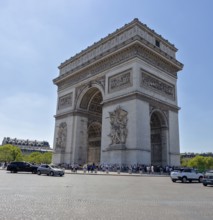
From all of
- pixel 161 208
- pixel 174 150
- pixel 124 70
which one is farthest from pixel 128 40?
pixel 161 208

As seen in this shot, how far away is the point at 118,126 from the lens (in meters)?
30.7

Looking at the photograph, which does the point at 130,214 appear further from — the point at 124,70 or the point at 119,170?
the point at 124,70

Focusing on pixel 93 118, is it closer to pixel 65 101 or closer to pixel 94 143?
pixel 94 143

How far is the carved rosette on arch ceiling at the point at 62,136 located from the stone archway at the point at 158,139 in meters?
14.5

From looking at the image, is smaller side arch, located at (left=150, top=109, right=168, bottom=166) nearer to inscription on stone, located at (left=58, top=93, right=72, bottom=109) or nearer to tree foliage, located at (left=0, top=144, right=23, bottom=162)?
inscription on stone, located at (left=58, top=93, right=72, bottom=109)

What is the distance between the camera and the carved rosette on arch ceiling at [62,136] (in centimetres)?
3997

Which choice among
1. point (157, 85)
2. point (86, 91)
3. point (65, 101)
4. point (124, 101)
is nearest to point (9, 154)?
point (65, 101)

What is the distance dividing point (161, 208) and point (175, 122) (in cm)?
2979

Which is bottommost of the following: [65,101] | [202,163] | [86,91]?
[202,163]

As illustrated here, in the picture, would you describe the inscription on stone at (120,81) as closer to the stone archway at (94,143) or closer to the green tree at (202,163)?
the stone archway at (94,143)

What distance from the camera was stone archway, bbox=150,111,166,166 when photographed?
33.2 meters

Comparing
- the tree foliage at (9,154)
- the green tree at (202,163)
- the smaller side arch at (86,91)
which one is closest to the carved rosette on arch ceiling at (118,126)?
the smaller side arch at (86,91)

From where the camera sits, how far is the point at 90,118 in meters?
41.3

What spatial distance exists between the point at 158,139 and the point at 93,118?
41.5 ft
